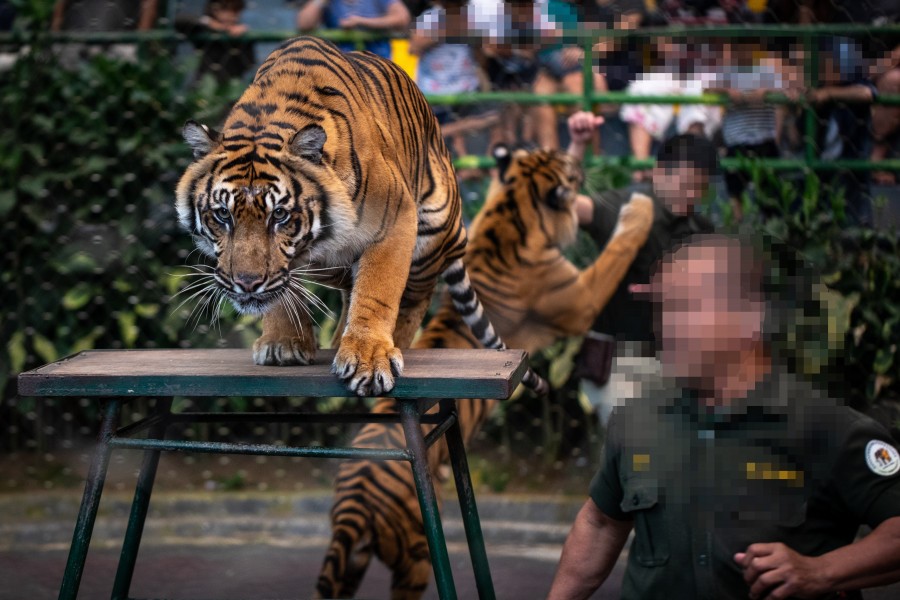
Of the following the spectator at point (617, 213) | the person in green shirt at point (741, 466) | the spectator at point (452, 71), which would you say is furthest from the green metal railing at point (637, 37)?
the person in green shirt at point (741, 466)

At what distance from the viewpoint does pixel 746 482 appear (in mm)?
1851

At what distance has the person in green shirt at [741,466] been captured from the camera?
1787 millimetres

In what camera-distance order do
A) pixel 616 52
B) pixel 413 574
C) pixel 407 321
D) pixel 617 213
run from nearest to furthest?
pixel 407 321 → pixel 413 574 → pixel 617 213 → pixel 616 52

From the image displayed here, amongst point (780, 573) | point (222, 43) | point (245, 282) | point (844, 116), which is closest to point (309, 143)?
point (245, 282)

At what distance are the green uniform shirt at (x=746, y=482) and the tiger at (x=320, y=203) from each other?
1.80 ft

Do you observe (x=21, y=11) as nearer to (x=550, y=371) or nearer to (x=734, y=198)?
(x=550, y=371)

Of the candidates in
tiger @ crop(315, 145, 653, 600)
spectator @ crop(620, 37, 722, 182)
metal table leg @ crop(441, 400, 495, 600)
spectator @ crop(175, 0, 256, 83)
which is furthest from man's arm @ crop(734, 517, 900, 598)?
spectator @ crop(175, 0, 256, 83)

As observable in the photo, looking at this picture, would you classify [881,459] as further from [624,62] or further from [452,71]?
[452,71]

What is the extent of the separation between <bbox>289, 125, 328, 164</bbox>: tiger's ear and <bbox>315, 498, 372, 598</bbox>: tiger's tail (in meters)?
1.15

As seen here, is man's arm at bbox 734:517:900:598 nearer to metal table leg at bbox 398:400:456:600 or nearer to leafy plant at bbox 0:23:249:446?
→ metal table leg at bbox 398:400:456:600

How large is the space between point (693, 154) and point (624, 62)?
A: 1290mm

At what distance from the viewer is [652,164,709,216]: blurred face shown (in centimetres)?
354

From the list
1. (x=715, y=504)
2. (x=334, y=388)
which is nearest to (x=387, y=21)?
(x=334, y=388)

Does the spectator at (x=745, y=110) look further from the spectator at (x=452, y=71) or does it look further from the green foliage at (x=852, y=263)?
the spectator at (x=452, y=71)
